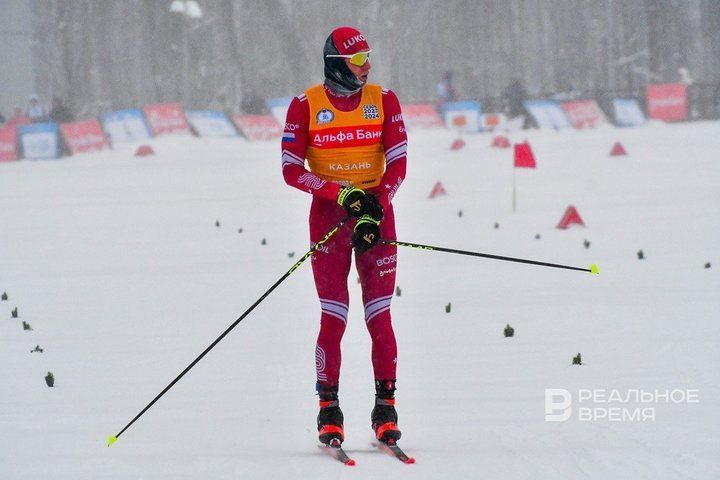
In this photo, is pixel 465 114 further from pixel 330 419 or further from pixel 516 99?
pixel 330 419

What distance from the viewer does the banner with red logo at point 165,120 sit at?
108ft

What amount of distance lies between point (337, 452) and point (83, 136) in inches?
1035

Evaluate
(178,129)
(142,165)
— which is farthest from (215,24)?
(142,165)

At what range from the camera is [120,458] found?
18.0 ft

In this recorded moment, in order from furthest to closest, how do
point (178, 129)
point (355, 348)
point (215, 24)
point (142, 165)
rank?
point (215, 24), point (178, 129), point (142, 165), point (355, 348)

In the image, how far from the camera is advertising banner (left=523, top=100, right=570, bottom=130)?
3338 centimetres

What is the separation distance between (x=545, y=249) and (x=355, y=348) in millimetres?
5076

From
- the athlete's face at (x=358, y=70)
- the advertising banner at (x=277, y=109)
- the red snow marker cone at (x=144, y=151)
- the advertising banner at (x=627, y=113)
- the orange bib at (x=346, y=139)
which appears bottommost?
the red snow marker cone at (x=144, y=151)

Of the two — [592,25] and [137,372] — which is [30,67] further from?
[137,372]

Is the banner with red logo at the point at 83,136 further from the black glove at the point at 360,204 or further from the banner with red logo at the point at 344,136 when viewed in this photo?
the black glove at the point at 360,204

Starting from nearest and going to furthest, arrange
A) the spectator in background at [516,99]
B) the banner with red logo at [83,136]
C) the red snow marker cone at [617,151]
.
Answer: the red snow marker cone at [617,151], the banner with red logo at [83,136], the spectator in background at [516,99]

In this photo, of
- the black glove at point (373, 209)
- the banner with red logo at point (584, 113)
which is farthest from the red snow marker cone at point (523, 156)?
the banner with red logo at point (584, 113)

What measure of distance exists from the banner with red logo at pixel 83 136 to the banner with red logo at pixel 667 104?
17180 mm

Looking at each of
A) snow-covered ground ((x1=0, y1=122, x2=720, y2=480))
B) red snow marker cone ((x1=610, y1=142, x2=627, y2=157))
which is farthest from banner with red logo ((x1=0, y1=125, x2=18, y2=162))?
red snow marker cone ((x1=610, y1=142, x2=627, y2=157))
